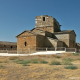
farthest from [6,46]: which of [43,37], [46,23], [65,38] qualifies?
[65,38]

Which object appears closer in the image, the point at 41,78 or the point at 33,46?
the point at 41,78

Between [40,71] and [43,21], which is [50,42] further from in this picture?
[40,71]

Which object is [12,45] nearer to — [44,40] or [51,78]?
[44,40]

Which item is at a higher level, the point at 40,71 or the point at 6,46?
the point at 6,46

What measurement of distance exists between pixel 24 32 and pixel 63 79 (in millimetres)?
21572

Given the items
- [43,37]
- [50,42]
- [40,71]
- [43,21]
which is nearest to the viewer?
[40,71]

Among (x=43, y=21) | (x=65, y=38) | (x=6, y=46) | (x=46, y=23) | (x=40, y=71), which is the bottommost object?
(x=40, y=71)

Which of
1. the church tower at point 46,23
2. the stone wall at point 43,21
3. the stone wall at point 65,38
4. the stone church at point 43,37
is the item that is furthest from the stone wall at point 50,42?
the stone wall at point 43,21

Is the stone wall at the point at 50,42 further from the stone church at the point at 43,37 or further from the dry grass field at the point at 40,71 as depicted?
the dry grass field at the point at 40,71

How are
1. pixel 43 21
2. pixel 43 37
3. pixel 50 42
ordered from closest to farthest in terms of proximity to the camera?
pixel 50 42 < pixel 43 37 < pixel 43 21

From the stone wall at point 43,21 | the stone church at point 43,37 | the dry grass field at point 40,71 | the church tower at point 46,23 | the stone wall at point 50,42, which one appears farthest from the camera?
the stone wall at point 43,21

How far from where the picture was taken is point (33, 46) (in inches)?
941

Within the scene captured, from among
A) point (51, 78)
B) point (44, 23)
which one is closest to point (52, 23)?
point (44, 23)

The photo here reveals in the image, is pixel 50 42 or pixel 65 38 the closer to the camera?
pixel 50 42
